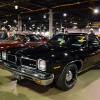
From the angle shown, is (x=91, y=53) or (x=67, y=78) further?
(x=91, y=53)

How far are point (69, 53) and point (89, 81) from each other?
146cm

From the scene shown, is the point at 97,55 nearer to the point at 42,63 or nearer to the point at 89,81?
the point at 89,81

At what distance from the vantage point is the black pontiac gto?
312cm

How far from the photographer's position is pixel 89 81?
4.48 meters

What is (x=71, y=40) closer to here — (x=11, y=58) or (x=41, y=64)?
(x=41, y=64)

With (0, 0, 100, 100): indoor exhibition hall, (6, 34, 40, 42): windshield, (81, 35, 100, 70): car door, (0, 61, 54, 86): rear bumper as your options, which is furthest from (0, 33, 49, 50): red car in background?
(81, 35, 100, 70): car door

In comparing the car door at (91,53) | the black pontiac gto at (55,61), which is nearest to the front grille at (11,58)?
the black pontiac gto at (55,61)

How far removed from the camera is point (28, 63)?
3.42 metres

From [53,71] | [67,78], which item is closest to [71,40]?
[67,78]

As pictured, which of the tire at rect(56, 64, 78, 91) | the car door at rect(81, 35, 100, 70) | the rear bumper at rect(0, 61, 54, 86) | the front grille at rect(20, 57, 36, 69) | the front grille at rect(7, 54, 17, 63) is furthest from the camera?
the car door at rect(81, 35, 100, 70)

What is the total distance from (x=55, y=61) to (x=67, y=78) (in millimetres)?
791

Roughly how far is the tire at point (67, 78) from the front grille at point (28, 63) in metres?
0.72

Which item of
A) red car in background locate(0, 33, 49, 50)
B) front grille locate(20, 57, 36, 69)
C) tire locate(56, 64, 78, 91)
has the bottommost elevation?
tire locate(56, 64, 78, 91)

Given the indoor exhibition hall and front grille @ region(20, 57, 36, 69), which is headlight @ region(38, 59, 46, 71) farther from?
front grille @ region(20, 57, 36, 69)
